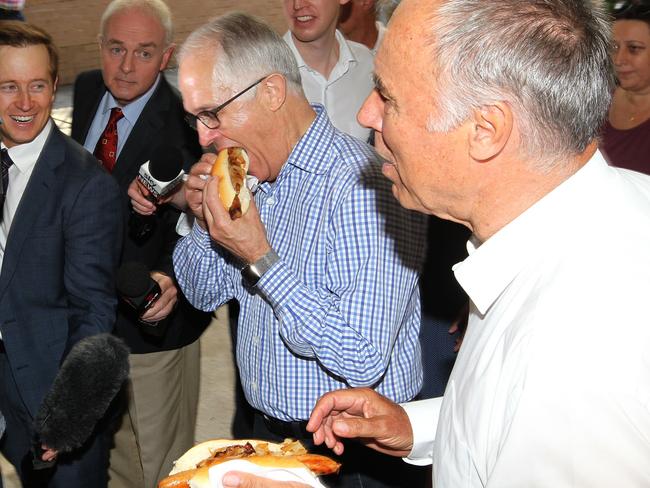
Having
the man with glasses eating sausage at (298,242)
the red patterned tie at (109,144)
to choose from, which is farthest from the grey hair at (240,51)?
the red patterned tie at (109,144)

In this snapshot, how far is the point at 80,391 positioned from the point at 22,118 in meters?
1.02

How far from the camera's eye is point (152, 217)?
131 inches

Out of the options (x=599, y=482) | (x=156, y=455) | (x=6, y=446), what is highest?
(x=599, y=482)

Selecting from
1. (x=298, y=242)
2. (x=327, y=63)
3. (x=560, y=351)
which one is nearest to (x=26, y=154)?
(x=298, y=242)

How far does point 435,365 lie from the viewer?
317 centimetres

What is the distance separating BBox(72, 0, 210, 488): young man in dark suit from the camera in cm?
340

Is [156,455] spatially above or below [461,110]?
below

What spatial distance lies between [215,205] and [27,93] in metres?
1.13

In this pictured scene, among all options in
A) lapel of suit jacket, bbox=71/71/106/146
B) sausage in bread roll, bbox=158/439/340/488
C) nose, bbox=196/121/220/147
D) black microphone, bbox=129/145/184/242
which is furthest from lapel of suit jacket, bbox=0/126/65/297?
sausage in bread roll, bbox=158/439/340/488

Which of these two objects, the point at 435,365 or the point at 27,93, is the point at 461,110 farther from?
the point at 27,93

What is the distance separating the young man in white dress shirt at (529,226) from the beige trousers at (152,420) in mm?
2024

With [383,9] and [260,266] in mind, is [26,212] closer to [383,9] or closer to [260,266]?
[260,266]

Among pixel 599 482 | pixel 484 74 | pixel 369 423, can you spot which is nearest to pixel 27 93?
pixel 369 423

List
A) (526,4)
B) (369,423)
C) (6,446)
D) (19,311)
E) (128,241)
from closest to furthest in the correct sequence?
(526,4) < (369,423) < (19,311) < (6,446) < (128,241)
